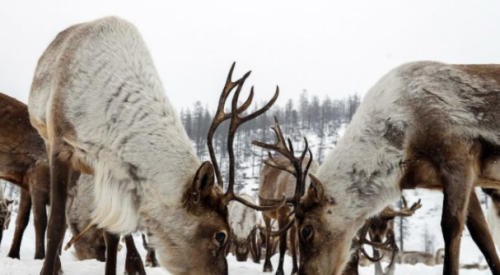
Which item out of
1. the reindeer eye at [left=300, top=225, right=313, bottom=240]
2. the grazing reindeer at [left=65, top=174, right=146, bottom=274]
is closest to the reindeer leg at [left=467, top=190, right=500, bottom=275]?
the reindeer eye at [left=300, top=225, right=313, bottom=240]

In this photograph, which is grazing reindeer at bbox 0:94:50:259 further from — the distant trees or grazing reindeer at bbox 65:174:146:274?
the distant trees

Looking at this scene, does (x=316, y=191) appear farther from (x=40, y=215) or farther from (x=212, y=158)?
(x=40, y=215)

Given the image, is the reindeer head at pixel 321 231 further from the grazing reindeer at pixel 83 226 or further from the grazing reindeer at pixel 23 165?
the grazing reindeer at pixel 83 226

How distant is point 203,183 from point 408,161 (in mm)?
2189

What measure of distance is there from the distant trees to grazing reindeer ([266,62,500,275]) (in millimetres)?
63389

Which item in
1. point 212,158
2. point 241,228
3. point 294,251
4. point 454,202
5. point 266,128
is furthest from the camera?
point 266,128

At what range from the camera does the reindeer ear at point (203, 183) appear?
11.5 feet

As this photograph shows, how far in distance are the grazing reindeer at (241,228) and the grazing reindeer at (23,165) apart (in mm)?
7516

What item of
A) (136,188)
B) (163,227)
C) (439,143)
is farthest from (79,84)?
(439,143)

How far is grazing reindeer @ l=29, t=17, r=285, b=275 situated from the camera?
366 centimetres

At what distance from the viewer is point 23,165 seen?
24.1 ft

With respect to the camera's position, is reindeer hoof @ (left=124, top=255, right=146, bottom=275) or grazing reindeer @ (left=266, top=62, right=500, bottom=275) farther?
reindeer hoof @ (left=124, top=255, right=146, bottom=275)

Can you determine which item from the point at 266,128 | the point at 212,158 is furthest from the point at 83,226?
the point at 266,128

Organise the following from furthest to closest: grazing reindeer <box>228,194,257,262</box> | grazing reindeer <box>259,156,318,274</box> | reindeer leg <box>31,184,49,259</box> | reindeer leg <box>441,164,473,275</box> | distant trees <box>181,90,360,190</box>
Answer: distant trees <box>181,90,360,190</box>, grazing reindeer <box>228,194,257,262</box>, grazing reindeer <box>259,156,318,274</box>, reindeer leg <box>31,184,49,259</box>, reindeer leg <box>441,164,473,275</box>
